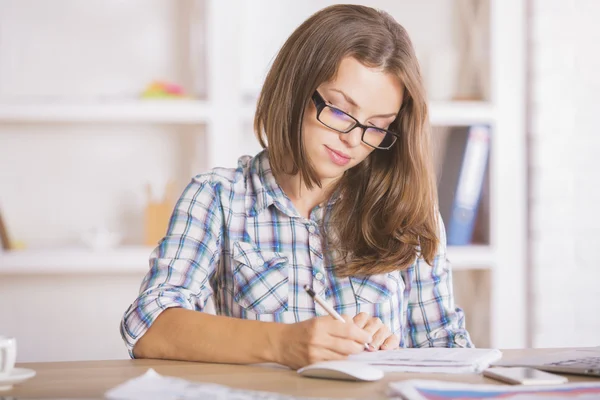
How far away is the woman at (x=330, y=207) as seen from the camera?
60.9 inches

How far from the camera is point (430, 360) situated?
125cm

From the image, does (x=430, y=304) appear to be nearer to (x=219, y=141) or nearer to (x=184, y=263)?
(x=184, y=263)

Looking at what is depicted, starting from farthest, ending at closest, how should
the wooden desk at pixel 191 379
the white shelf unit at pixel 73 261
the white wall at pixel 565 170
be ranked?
the white wall at pixel 565 170
the white shelf unit at pixel 73 261
the wooden desk at pixel 191 379

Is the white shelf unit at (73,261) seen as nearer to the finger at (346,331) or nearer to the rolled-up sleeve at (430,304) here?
the rolled-up sleeve at (430,304)

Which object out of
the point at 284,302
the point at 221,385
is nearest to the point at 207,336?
the point at 221,385

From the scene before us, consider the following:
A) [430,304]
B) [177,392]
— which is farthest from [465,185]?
[177,392]

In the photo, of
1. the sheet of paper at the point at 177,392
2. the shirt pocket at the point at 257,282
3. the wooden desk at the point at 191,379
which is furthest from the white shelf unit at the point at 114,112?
the sheet of paper at the point at 177,392

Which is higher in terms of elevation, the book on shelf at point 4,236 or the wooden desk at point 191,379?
the book on shelf at point 4,236

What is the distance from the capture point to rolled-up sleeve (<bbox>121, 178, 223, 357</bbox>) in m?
1.39

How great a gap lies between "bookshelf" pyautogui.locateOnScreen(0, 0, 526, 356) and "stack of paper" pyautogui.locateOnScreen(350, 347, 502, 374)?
1.45 meters

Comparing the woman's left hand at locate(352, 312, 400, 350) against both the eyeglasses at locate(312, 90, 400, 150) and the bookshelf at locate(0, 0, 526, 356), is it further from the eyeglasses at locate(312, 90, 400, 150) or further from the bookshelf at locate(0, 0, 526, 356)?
the bookshelf at locate(0, 0, 526, 356)

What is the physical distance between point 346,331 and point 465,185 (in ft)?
5.22

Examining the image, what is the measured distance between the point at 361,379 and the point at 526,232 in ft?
5.90

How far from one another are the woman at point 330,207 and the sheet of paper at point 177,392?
388 millimetres
